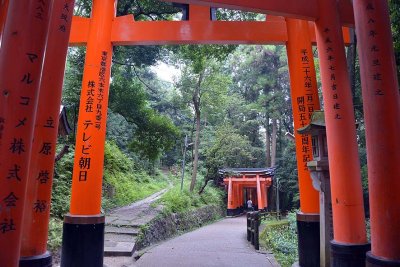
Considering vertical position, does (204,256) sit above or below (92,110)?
below

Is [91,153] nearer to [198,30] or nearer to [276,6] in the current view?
[198,30]

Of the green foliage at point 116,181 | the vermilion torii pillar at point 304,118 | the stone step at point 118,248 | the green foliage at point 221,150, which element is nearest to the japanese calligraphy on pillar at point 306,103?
the vermilion torii pillar at point 304,118

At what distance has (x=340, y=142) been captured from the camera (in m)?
4.18

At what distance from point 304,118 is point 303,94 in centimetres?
44

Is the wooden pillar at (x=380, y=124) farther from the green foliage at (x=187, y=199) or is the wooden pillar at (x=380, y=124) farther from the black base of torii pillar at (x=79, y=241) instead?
the green foliage at (x=187, y=199)

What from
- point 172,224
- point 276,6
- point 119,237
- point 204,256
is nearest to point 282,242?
point 172,224

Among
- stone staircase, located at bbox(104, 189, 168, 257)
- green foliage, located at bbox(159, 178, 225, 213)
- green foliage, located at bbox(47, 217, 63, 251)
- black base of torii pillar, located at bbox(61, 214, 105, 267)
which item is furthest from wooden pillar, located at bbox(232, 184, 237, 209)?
black base of torii pillar, located at bbox(61, 214, 105, 267)

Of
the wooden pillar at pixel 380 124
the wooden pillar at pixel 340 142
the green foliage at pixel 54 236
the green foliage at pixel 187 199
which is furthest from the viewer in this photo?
the green foliage at pixel 187 199

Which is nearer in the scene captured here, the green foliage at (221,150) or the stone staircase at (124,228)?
the stone staircase at (124,228)

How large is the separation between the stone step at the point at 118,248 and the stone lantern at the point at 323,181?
386 centimetres

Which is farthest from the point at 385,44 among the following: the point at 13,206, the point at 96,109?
the point at 96,109

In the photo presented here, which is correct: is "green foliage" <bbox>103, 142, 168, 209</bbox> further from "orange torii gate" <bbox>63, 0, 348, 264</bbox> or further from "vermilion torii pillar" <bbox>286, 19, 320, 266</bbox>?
"vermilion torii pillar" <bbox>286, 19, 320, 266</bbox>

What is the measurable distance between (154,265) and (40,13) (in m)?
5.33

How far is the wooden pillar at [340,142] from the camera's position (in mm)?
3992
